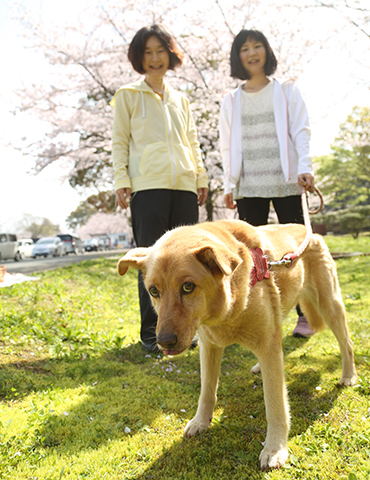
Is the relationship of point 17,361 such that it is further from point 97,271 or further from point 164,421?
point 97,271

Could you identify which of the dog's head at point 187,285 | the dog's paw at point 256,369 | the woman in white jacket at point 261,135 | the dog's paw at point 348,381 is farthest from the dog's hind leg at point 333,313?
the dog's head at point 187,285

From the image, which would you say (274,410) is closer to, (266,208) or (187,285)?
(187,285)

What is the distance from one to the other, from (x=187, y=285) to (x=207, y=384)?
0.95m

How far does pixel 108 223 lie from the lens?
6022cm

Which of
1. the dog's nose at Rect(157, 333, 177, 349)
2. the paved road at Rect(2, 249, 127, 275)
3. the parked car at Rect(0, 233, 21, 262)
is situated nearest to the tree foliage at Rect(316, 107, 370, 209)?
the paved road at Rect(2, 249, 127, 275)

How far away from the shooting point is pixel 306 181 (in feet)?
10.5

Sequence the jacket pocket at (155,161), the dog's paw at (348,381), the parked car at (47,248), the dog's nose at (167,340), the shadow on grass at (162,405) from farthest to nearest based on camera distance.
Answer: the parked car at (47,248) → the jacket pocket at (155,161) → the dog's paw at (348,381) → the shadow on grass at (162,405) → the dog's nose at (167,340)

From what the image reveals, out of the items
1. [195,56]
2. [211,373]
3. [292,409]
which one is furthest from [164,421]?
[195,56]

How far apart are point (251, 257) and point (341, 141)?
2879 cm

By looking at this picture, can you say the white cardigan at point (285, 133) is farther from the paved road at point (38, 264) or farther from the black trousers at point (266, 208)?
the paved road at point (38, 264)

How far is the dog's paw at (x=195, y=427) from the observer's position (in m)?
2.19

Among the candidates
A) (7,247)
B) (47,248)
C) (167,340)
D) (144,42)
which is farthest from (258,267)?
(47,248)

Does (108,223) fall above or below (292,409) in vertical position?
below

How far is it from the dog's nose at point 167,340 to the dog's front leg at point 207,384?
2.20 feet
